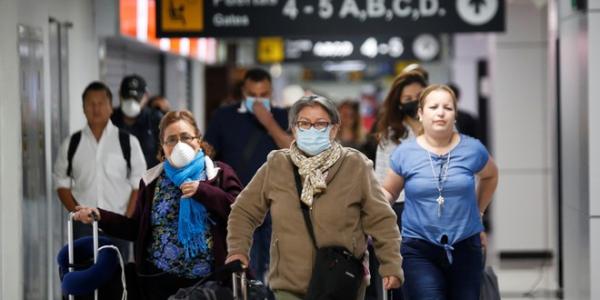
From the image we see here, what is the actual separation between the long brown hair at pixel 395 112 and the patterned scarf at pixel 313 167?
1.95 m

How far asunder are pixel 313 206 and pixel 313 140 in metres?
0.31

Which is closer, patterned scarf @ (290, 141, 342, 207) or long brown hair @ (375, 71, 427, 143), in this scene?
A: patterned scarf @ (290, 141, 342, 207)

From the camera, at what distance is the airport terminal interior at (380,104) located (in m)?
8.10

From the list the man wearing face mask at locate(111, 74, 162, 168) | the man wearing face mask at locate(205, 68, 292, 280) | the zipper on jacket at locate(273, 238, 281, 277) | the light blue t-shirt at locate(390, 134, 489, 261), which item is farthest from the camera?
the man wearing face mask at locate(111, 74, 162, 168)

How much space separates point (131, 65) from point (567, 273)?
610 centimetres

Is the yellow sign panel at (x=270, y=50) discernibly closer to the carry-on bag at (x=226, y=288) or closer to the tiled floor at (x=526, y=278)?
the tiled floor at (x=526, y=278)

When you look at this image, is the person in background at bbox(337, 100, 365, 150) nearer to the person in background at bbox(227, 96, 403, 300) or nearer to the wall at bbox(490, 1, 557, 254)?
the wall at bbox(490, 1, 557, 254)

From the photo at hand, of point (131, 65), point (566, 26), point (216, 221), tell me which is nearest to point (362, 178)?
point (216, 221)

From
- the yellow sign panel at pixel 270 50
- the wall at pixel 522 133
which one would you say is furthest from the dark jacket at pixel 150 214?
the yellow sign panel at pixel 270 50

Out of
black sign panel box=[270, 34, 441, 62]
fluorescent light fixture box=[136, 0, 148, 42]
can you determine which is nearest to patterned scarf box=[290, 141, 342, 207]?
fluorescent light fixture box=[136, 0, 148, 42]

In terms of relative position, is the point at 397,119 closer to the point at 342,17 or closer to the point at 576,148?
the point at 576,148

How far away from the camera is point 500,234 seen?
1398cm

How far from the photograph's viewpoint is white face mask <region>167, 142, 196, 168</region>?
6158mm

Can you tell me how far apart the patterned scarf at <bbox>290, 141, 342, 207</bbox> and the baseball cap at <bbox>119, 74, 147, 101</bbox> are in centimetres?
432
